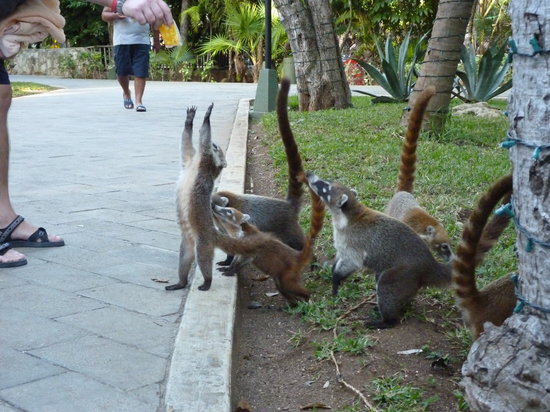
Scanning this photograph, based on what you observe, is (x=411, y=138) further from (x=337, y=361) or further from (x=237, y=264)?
(x=337, y=361)

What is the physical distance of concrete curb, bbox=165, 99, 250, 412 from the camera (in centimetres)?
272

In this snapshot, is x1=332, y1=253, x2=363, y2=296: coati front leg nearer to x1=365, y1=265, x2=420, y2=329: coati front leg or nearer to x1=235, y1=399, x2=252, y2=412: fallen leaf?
x1=365, y1=265, x2=420, y2=329: coati front leg

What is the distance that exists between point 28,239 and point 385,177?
3052 mm

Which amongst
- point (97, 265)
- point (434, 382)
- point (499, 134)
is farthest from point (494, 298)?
point (499, 134)

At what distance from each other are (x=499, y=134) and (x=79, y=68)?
63.2 ft

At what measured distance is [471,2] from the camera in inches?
309

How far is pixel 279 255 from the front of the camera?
405 centimetres

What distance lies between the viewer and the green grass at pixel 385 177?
349cm

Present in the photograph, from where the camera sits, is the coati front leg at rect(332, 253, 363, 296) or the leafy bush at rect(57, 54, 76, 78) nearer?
the coati front leg at rect(332, 253, 363, 296)

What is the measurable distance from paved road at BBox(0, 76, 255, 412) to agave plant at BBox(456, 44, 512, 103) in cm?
502

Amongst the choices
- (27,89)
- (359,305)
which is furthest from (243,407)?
(27,89)

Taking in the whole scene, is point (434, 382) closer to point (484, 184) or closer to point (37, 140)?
point (484, 184)

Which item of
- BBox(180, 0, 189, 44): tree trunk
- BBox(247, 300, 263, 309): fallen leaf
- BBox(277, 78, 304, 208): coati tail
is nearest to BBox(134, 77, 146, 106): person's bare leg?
BBox(277, 78, 304, 208): coati tail

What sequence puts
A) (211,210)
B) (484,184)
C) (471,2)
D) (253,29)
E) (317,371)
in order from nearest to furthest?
(317,371) < (211,210) < (484,184) < (471,2) < (253,29)
